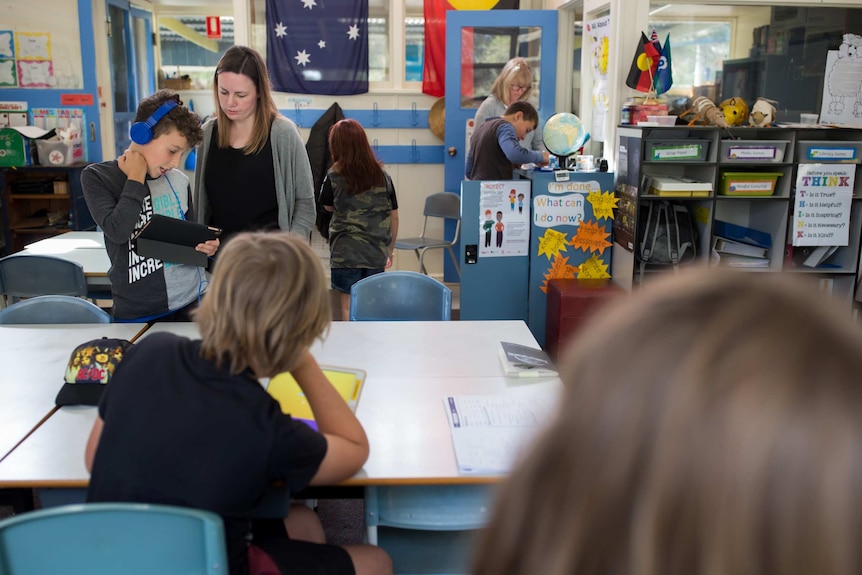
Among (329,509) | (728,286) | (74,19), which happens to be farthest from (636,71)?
(74,19)

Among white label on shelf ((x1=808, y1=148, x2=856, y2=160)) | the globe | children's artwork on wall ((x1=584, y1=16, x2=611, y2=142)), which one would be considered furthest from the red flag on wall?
white label on shelf ((x1=808, y1=148, x2=856, y2=160))

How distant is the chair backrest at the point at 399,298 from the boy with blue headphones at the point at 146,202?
0.64 metres

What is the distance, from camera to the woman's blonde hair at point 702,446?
411mm

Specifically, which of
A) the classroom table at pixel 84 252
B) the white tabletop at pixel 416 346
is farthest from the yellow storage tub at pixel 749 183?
the classroom table at pixel 84 252

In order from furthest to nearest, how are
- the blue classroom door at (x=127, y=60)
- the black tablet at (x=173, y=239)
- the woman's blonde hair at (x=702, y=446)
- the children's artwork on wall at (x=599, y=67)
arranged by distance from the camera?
the blue classroom door at (x=127, y=60)
the children's artwork on wall at (x=599, y=67)
the black tablet at (x=173, y=239)
the woman's blonde hair at (x=702, y=446)

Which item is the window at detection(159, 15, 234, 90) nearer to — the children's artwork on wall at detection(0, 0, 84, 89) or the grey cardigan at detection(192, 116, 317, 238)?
the children's artwork on wall at detection(0, 0, 84, 89)

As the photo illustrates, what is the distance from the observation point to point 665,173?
4305 mm

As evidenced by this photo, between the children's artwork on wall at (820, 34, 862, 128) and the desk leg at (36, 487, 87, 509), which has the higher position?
the children's artwork on wall at (820, 34, 862, 128)

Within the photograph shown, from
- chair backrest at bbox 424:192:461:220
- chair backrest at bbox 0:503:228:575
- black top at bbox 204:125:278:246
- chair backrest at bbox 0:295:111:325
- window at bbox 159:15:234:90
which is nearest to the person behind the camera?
chair backrest at bbox 0:503:228:575

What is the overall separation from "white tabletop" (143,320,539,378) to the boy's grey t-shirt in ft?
0.38

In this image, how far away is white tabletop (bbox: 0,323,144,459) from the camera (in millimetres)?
1955

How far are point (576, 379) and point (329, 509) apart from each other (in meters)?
2.71

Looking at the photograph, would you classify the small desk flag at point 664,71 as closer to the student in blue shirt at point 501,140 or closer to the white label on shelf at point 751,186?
the white label on shelf at point 751,186

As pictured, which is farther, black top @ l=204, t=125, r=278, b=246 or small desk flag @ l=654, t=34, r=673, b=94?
small desk flag @ l=654, t=34, r=673, b=94
